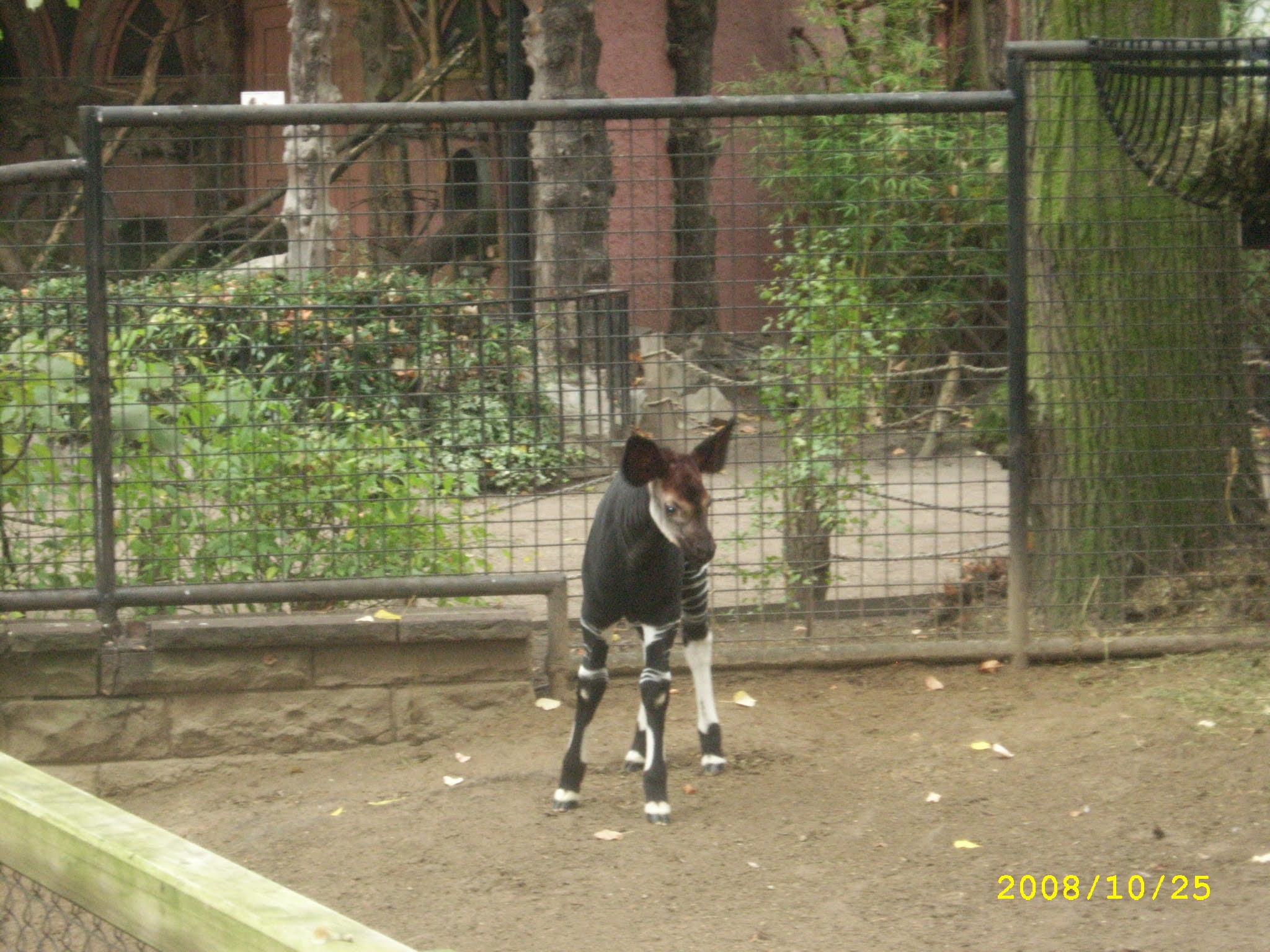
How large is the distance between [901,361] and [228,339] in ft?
10.2

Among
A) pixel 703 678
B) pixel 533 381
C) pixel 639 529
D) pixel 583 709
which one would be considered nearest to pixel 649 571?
pixel 639 529

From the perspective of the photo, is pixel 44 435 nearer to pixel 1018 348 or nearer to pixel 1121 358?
pixel 1018 348

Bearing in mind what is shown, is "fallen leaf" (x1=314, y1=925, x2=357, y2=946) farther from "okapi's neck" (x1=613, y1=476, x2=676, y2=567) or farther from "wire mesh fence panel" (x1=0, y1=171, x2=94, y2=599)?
"wire mesh fence panel" (x1=0, y1=171, x2=94, y2=599)

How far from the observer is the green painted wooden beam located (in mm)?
1868

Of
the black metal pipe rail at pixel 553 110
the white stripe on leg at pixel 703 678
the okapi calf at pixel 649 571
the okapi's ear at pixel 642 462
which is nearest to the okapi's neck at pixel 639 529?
the okapi calf at pixel 649 571

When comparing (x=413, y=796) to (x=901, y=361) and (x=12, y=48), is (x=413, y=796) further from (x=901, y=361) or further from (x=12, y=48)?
(x=12, y=48)

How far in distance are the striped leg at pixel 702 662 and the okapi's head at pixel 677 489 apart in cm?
68

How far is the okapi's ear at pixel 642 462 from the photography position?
15.7 feet

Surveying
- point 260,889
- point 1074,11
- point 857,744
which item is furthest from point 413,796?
point 1074,11

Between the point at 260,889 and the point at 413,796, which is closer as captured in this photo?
the point at 260,889

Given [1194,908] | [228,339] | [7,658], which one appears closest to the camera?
[1194,908]

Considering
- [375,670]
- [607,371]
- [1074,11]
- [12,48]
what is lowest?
[375,670]

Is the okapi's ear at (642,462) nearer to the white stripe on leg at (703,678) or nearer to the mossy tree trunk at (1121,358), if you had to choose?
the white stripe on leg at (703,678)

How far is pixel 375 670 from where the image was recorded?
6.07 meters
